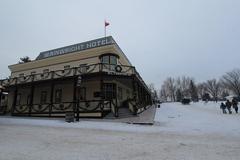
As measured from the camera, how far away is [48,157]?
17.1ft

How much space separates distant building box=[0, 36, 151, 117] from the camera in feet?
55.4

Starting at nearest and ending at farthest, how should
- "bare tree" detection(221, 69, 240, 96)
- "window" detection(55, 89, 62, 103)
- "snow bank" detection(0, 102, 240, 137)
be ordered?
"snow bank" detection(0, 102, 240, 137)
"window" detection(55, 89, 62, 103)
"bare tree" detection(221, 69, 240, 96)

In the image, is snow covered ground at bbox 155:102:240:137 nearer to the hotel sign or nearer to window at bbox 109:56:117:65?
window at bbox 109:56:117:65

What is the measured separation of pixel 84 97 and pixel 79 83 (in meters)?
5.32

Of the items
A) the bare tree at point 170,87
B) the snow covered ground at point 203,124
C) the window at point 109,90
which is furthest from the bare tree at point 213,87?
the window at point 109,90

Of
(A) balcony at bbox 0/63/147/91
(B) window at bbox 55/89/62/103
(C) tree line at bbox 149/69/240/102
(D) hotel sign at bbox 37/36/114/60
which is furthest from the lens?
(C) tree line at bbox 149/69/240/102

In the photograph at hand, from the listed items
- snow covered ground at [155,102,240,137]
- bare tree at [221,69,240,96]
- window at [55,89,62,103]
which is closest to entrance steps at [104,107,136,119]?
snow covered ground at [155,102,240,137]

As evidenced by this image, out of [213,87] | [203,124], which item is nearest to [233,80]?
[213,87]

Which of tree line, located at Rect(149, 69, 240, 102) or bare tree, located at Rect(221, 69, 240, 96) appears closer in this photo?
bare tree, located at Rect(221, 69, 240, 96)

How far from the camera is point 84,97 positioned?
19703 millimetres

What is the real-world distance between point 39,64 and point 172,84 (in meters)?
80.4

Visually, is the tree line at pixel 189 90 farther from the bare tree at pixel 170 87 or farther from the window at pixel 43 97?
the window at pixel 43 97

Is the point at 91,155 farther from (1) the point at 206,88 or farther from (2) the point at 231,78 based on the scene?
(1) the point at 206,88

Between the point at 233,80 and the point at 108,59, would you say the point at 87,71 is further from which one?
the point at 233,80
